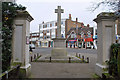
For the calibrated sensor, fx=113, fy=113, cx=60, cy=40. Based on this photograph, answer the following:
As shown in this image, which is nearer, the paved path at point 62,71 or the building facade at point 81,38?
the paved path at point 62,71

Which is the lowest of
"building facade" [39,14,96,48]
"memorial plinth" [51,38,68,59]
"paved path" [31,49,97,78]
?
"paved path" [31,49,97,78]

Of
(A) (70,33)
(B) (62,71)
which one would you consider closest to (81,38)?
(A) (70,33)

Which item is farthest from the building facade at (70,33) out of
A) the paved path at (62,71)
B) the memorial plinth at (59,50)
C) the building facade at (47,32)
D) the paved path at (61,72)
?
the paved path at (61,72)

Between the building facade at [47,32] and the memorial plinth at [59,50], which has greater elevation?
the building facade at [47,32]

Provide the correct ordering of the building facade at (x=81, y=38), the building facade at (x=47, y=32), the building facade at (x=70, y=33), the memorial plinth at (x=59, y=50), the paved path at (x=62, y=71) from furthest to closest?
1. the building facade at (x=47, y=32)
2. the building facade at (x=70, y=33)
3. the building facade at (x=81, y=38)
4. the memorial plinth at (x=59, y=50)
5. the paved path at (x=62, y=71)

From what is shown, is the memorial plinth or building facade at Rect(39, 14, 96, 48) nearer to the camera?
the memorial plinth

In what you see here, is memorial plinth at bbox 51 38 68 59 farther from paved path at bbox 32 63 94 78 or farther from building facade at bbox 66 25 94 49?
building facade at bbox 66 25 94 49

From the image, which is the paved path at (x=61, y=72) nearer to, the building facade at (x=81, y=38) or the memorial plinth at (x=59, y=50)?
the memorial plinth at (x=59, y=50)

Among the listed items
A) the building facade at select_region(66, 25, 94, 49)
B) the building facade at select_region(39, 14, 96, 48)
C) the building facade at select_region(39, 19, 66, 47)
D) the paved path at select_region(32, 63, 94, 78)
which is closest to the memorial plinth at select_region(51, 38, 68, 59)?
the paved path at select_region(32, 63, 94, 78)

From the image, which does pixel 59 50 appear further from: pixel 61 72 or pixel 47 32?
pixel 47 32

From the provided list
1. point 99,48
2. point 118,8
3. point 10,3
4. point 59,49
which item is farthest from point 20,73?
point 59,49

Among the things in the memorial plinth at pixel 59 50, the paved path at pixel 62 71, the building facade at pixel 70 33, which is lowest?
the paved path at pixel 62 71

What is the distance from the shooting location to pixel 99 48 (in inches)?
238

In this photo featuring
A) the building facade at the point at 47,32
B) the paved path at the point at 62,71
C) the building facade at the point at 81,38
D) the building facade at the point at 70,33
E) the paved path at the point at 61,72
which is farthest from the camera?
the building facade at the point at 47,32
